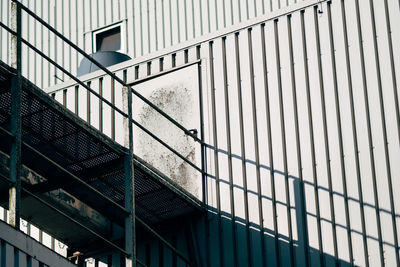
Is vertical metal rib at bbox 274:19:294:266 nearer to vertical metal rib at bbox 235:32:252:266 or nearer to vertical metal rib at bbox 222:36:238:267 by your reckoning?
vertical metal rib at bbox 235:32:252:266

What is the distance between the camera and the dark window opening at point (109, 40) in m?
21.1

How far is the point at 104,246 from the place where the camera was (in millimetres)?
15516

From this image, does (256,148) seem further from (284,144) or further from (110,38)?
(110,38)

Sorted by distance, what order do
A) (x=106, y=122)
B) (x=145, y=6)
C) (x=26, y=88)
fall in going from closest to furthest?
(x=26, y=88), (x=106, y=122), (x=145, y=6)

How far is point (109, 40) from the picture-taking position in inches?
838

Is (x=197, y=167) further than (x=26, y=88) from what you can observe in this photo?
Yes

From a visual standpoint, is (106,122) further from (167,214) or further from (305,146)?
(305,146)

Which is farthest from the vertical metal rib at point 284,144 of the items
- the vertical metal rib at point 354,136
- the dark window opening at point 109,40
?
the dark window opening at point 109,40

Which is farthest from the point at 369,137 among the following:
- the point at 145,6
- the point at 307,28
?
the point at 145,6

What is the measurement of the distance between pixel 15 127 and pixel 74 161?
8.33 ft

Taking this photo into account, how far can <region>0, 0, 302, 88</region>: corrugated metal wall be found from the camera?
19125mm

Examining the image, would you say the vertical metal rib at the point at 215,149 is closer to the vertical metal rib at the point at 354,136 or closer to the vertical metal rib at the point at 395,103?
the vertical metal rib at the point at 354,136

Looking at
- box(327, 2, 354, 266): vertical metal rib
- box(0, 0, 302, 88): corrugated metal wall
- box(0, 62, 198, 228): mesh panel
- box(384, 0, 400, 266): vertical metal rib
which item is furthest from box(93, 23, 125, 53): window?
box(384, 0, 400, 266): vertical metal rib

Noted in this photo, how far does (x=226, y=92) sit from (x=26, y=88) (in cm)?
507
